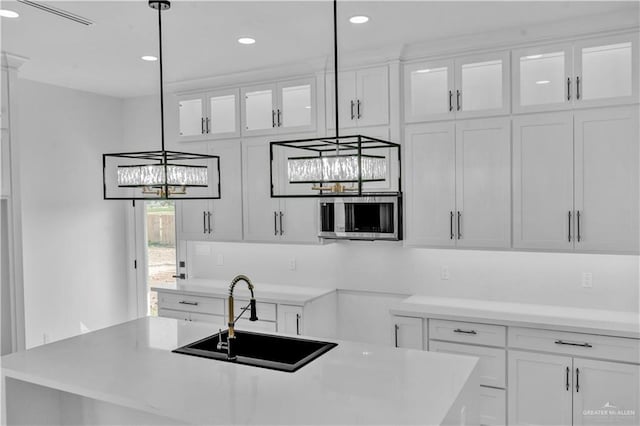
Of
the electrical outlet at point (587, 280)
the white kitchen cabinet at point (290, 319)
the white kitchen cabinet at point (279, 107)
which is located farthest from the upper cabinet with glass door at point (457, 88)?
the white kitchen cabinet at point (290, 319)

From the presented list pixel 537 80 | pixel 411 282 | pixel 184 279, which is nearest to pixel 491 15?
pixel 537 80

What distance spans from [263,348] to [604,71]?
9.26 feet

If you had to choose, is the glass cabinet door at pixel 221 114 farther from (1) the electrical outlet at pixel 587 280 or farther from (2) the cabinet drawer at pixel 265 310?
(1) the electrical outlet at pixel 587 280

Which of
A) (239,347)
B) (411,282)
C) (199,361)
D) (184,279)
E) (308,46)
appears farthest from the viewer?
(184,279)

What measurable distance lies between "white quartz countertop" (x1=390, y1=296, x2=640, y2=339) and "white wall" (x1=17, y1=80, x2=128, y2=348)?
125 inches

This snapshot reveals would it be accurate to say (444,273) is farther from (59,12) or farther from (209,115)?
(59,12)

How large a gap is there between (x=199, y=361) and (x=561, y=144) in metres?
2.68

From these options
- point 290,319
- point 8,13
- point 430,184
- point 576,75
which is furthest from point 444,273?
point 8,13

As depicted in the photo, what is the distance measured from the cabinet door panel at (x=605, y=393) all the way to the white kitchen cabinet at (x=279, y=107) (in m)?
2.65

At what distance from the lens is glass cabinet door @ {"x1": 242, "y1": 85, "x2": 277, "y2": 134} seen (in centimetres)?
452

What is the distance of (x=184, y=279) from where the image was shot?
526cm

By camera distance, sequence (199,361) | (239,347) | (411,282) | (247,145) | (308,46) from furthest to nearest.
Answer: (247,145), (411,282), (308,46), (239,347), (199,361)

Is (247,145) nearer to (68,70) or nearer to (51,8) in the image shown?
(68,70)

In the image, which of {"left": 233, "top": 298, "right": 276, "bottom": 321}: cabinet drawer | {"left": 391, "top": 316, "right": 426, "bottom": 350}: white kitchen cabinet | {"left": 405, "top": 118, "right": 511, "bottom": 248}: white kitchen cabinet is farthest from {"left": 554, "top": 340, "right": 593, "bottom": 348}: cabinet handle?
{"left": 233, "top": 298, "right": 276, "bottom": 321}: cabinet drawer
